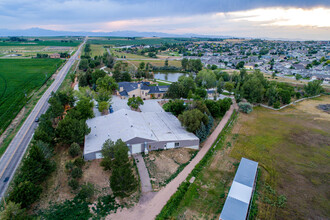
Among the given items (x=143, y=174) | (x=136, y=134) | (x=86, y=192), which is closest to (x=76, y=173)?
(x=86, y=192)

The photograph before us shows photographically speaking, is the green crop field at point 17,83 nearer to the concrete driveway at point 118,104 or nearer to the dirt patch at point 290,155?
the concrete driveway at point 118,104

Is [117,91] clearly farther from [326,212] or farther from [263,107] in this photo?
[326,212]

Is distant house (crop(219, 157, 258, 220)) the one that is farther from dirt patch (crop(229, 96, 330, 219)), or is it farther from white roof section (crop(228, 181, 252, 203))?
dirt patch (crop(229, 96, 330, 219))

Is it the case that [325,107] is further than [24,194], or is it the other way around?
[325,107]

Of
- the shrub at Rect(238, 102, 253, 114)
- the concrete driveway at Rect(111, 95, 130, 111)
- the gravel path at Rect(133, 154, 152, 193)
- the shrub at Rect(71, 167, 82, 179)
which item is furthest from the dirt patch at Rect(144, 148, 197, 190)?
the shrub at Rect(238, 102, 253, 114)

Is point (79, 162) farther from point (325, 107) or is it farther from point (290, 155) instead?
point (325, 107)

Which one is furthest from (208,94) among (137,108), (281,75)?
(281,75)

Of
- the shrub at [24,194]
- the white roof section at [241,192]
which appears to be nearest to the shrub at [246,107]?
the white roof section at [241,192]
